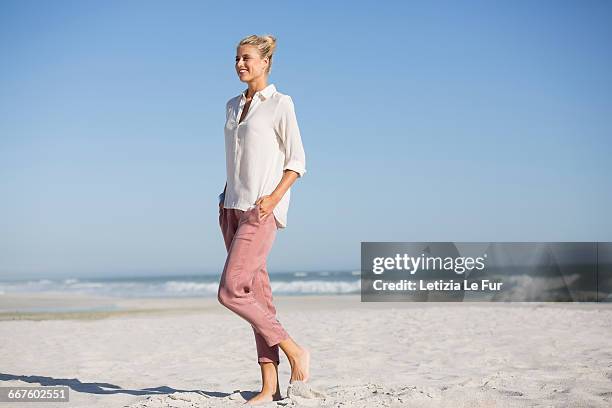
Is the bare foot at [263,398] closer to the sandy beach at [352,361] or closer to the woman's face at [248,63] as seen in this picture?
the sandy beach at [352,361]

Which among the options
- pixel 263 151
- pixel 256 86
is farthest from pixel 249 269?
pixel 256 86

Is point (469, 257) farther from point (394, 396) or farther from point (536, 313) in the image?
point (394, 396)

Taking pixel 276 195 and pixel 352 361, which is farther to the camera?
pixel 352 361

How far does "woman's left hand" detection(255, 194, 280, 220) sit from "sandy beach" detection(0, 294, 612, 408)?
86cm

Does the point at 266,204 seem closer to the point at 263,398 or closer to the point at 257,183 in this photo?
the point at 257,183

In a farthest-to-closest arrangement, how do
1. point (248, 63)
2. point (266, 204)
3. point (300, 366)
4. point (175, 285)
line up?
point (175, 285) → point (300, 366) → point (248, 63) → point (266, 204)

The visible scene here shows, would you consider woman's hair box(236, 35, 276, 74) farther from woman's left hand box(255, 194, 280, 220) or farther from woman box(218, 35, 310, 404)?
woman's left hand box(255, 194, 280, 220)

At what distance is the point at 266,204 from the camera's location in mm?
2975

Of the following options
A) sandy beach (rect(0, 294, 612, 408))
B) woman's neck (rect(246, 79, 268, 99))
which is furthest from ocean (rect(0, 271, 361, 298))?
woman's neck (rect(246, 79, 268, 99))

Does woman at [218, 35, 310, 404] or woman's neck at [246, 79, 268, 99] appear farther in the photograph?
woman's neck at [246, 79, 268, 99]

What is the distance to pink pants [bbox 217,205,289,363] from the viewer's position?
2979 millimetres

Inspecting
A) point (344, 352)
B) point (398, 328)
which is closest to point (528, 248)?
point (398, 328)

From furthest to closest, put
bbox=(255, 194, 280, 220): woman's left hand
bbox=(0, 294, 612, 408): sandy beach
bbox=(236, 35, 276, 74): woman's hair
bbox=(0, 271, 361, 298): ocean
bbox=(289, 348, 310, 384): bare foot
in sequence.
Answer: bbox=(0, 271, 361, 298): ocean < bbox=(0, 294, 612, 408): sandy beach < bbox=(289, 348, 310, 384): bare foot < bbox=(236, 35, 276, 74): woman's hair < bbox=(255, 194, 280, 220): woman's left hand

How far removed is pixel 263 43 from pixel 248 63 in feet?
0.38
